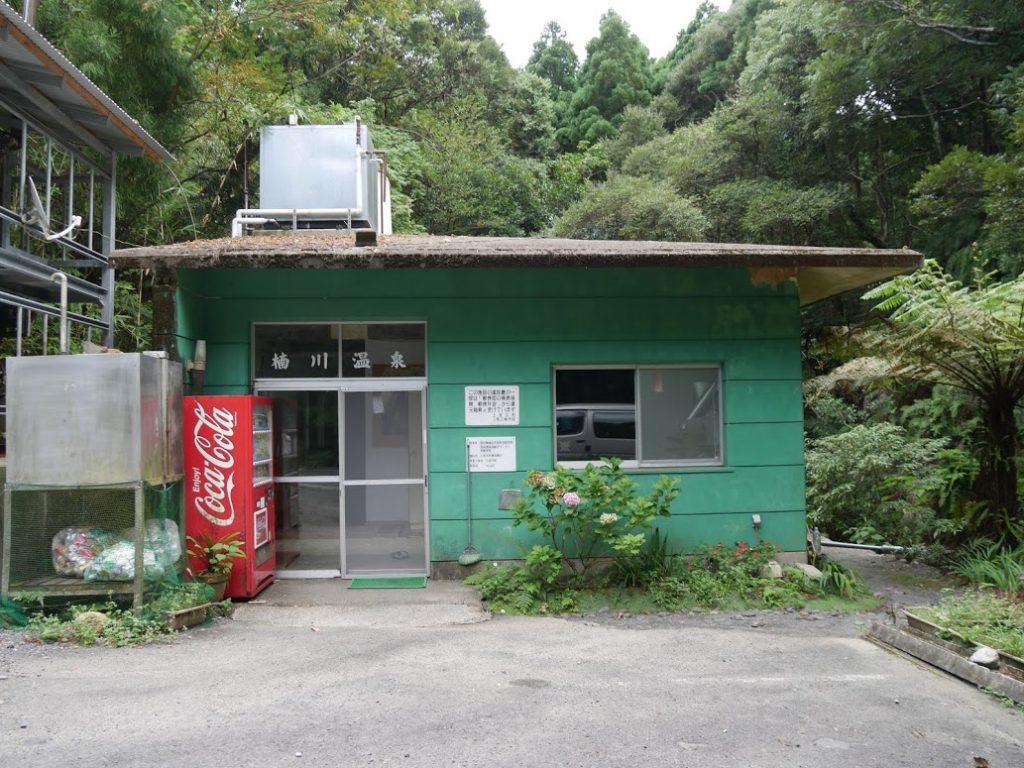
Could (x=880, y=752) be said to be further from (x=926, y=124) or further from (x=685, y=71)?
(x=685, y=71)

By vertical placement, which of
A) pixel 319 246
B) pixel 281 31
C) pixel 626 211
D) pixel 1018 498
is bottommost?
pixel 1018 498

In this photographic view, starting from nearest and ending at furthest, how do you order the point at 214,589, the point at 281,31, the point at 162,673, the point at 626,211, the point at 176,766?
1. the point at 176,766
2. the point at 162,673
3. the point at 214,589
4. the point at 281,31
5. the point at 626,211

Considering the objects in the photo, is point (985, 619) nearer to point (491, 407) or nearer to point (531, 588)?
point (531, 588)

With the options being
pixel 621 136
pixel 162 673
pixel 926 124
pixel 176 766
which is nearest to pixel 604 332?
pixel 162 673

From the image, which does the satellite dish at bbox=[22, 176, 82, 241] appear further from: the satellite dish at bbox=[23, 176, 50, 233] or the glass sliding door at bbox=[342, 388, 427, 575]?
the glass sliding door at bbox=[342, 388, 427, 575]

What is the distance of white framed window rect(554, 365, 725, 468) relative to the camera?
8.34 m

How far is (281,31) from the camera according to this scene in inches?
641

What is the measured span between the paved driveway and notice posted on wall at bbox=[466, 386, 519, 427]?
224 centimetres

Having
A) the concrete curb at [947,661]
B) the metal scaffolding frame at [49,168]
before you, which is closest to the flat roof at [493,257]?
the metal scaffolding frame at [49,168]

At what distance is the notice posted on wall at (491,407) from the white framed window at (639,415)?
51 centimetres

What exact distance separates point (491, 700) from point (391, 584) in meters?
3.38

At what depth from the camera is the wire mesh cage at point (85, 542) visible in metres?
6.21

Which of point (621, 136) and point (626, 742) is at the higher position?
point (621, 136)

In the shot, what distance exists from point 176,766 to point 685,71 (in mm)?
34057
